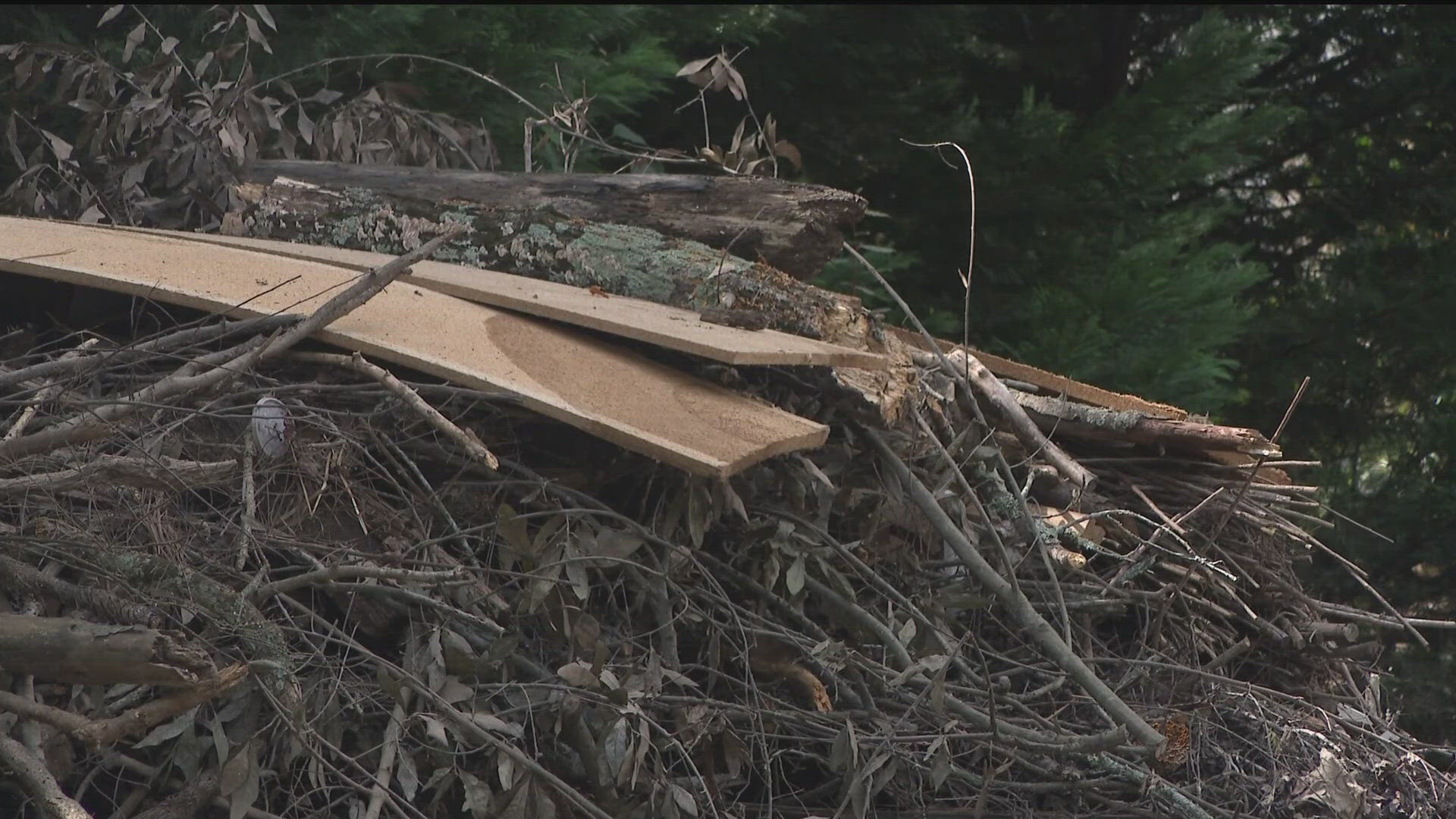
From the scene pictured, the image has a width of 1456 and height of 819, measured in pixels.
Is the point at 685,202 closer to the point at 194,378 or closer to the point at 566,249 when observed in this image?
the point at 566,249

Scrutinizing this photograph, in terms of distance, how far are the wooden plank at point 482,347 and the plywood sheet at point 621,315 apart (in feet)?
0.14

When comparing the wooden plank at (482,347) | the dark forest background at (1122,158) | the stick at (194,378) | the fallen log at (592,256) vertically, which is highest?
the stick at (194,378)

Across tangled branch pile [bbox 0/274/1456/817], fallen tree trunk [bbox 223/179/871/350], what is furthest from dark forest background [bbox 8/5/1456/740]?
tangled branch pile [bbox 0/274/1456/817]

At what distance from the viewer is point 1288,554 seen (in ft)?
11.1

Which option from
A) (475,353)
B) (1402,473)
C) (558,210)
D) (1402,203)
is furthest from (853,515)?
(1402,203)

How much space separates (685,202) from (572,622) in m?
1.36

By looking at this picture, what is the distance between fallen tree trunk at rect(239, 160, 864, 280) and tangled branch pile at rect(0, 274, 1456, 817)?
491 millimetres

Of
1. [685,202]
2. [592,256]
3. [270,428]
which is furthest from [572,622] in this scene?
[685,202]

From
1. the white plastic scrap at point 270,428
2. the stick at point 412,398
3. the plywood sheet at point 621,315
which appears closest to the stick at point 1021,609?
the plywood sheet at point 621,315

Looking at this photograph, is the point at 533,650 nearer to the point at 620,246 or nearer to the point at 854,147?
the point at 620,246

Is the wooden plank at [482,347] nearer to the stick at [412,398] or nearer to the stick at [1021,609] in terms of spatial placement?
the stick at [412,398]

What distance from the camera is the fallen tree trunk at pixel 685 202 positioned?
10.3 feet

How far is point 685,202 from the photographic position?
3285 mm

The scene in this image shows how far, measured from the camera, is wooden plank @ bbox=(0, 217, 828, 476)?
2.25 meters
